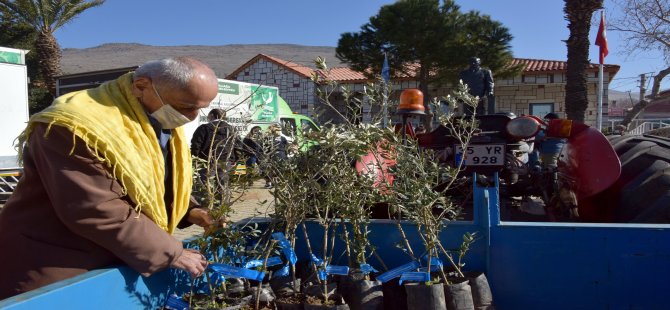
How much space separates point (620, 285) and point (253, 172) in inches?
69.4

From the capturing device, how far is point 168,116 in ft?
5.78

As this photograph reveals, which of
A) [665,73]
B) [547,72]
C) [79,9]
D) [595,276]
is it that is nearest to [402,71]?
[547,72]

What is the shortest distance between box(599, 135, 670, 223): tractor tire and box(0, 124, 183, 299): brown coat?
2.65 metres

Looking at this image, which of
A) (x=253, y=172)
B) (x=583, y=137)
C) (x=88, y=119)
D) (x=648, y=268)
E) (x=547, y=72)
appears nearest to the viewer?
(x=88, y=119)

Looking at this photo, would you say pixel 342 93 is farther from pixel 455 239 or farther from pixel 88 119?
pixel 88 119

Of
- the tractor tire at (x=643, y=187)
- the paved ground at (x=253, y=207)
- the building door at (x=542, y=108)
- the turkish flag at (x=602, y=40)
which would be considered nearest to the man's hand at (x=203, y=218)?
the paved ground at (x=253, y=207)

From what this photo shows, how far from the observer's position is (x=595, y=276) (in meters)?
2.30

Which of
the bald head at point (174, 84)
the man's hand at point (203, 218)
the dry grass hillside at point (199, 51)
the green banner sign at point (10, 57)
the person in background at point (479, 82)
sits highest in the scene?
the dry grass hillside at point (199, 51)

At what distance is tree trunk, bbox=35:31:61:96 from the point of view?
2177 cm

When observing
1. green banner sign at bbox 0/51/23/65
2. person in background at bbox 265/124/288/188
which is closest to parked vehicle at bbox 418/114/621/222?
person in background at bbox 265/124/288/188

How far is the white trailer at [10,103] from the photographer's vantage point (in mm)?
9141

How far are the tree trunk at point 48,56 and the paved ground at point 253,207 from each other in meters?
17.2

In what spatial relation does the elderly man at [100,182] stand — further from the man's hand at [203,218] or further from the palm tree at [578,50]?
the palm tree at [578,50]

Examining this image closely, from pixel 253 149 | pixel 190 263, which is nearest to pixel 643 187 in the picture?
pixel 253 149
